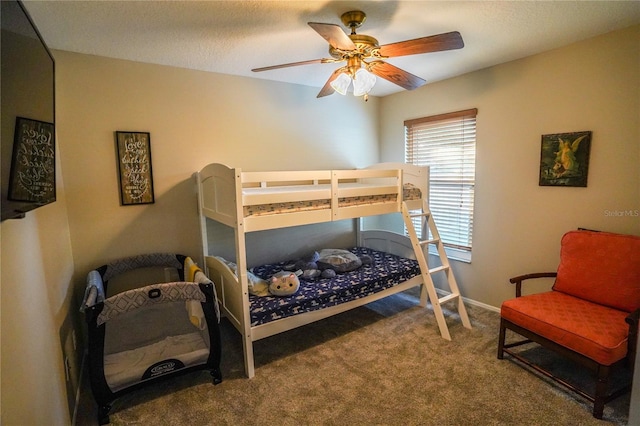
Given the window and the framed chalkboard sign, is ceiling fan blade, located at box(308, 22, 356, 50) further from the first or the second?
the window

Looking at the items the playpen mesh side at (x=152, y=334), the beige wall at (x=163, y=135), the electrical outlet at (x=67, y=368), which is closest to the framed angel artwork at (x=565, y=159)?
the beige wall at (x=163, y=135)

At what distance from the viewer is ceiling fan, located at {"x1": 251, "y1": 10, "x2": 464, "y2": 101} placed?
163 cm

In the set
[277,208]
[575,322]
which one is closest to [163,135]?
[277,208]

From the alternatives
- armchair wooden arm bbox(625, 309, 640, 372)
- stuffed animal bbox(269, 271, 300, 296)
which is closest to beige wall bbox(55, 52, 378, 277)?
stuffed animal bbox(269, 271, 300, 296)

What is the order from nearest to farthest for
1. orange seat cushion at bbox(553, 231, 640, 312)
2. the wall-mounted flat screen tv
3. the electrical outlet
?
the wall-mounted flat screen tv
the electrical outlet
orange seat cushion at bbox(553, 231, 640, 312)

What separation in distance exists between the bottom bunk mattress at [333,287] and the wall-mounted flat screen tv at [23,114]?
59.5 inches

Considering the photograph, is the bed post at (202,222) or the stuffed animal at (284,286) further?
the bed post at (202,222)

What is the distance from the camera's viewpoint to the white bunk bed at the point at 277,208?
221cm

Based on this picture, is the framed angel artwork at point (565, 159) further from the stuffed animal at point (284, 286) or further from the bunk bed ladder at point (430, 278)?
the stuffed animal at point (284, 286)

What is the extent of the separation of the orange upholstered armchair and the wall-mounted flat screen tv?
111 inches

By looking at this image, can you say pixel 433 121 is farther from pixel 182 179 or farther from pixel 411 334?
pixel 182 179

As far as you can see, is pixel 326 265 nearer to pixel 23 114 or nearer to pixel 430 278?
pixel 430 278

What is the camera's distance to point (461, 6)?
72.0 inches

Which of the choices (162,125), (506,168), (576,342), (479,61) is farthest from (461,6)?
(162,125)
